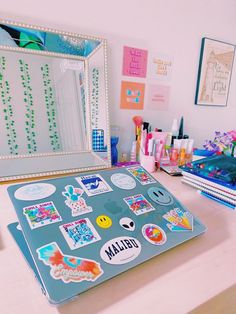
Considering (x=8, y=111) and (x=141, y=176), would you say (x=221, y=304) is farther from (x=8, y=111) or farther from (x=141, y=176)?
(x=8, y=111)

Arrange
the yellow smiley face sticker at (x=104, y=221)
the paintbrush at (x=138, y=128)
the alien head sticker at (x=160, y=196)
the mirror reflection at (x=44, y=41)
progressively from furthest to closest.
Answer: the paintbrush at (x=138, y=128) < the mirror reflection at (x=44, y=41) < the alien head sticker at (x=160, y=196) < the yellow smiley face sticker at (x=104, y=221)

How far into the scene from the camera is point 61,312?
0.97 feet

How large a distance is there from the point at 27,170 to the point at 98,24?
594mm

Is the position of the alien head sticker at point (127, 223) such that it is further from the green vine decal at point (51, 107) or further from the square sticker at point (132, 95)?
the square sticker at point (132, 95)

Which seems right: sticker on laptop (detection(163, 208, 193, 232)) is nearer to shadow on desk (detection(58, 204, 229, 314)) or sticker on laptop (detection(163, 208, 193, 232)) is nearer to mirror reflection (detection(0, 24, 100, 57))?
shadow on desk (detection(58, 204, 229, 314))

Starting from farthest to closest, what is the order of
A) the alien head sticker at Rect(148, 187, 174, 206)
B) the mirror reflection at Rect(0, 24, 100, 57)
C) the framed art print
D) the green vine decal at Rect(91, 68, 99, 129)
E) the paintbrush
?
1. the framed art print
2. the paintbrush
3. the green vine decal at Rect(91, 68, 99, 129)
4. the mirror reflection at Rect(0, 24, 100, 57)
5. the alien head sticker at Rect(148, 187, 174, 206)

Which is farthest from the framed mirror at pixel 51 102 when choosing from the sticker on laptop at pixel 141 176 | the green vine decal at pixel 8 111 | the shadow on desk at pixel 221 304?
the shadow on desk at pixel 221 304

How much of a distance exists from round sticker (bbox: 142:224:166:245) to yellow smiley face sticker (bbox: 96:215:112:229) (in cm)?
7

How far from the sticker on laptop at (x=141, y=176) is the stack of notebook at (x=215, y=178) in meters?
0.20

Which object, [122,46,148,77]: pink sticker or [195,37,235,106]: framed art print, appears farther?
[195,37,235,106]: framed art print

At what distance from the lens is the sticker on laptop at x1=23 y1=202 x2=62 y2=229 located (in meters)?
0.38

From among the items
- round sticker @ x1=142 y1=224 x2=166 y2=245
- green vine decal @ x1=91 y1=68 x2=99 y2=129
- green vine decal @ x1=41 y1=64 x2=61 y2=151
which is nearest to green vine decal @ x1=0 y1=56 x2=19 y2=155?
green vine decal @ x1=41 y1=64 x2=61 y2=151

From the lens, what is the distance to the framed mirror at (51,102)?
2.20 feet

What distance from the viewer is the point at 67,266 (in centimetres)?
33
